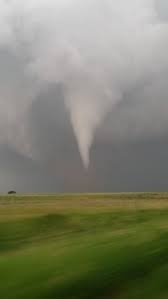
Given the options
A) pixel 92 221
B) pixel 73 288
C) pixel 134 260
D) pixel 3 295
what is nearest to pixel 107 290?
pixel 73 288

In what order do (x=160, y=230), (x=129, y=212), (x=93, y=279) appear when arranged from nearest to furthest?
1. (x=93, y=279)
2. (x=160, y=230)
3. (x=129, y=212)

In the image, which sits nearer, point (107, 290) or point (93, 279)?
point (107, 290)

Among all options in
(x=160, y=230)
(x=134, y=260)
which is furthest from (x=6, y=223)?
(x=134, y=260)

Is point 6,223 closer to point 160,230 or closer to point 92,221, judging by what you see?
point 92,221

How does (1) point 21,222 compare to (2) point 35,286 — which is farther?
(1) point 21,222

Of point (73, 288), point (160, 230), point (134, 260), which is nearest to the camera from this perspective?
point (73, 288)

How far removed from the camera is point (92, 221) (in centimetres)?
4431

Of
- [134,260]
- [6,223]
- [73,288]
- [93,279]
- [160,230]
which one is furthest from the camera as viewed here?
[6,223]

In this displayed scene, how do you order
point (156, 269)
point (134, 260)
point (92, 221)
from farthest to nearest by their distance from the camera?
point (92, 221) < point (134, 260) < point (156, 269)

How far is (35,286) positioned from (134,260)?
6.59 metres

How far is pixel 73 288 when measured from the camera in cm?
1703

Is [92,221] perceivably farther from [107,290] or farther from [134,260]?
[107,290]

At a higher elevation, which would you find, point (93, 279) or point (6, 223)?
point (6, 223)

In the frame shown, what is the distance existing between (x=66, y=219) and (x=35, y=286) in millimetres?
28918
